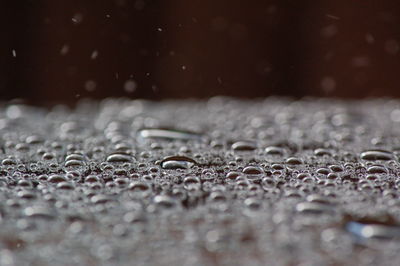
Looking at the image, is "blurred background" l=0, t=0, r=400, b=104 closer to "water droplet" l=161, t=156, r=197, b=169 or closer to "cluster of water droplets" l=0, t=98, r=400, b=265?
"cluster of water droplets" l=0, t=98, r=400, b=265

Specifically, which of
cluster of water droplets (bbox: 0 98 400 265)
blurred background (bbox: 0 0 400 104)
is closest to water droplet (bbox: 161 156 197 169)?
cluster of water droplets (bbox: 0 98 400 265)

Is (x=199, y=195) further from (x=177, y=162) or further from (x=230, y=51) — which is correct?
(x=230, y=51)

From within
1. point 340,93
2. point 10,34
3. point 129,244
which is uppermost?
point 10,34

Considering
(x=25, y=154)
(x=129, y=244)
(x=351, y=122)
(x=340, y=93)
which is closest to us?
(x=129, y=244)

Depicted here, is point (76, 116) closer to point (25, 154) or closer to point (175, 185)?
point (25, 154)

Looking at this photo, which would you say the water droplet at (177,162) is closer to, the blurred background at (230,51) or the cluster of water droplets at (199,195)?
the cluster of water droplets at (199,195)

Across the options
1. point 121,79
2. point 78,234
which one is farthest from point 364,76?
point 78,234

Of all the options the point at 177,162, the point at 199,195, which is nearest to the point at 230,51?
the point at 177,162
